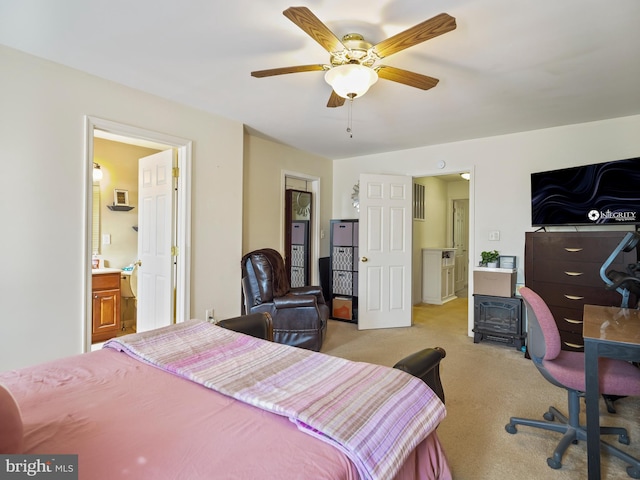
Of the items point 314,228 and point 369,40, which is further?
point 314,228

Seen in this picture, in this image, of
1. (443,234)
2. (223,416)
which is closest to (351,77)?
(223,416)

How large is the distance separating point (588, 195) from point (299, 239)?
3581mm

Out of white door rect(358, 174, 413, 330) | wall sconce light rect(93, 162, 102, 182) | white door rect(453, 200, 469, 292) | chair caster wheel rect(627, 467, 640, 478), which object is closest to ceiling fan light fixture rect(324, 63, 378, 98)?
chair caster wheel rect(627, 467, 640, 478)


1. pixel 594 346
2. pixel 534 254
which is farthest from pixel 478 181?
pixel 594 346

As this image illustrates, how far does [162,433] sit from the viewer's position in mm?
1023

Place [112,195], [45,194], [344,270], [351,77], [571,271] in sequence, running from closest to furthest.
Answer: [351,77] < [45,194] < [571,271] < [112,195] < [344,270]

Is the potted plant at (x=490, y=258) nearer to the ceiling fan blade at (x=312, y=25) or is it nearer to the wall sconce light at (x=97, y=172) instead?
the ceiling fan blade at (x=312, y=25)

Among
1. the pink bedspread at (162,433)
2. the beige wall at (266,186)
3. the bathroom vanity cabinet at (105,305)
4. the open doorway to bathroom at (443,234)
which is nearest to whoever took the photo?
the pink bedspread at (162,433)

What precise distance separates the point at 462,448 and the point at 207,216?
9.27 ft

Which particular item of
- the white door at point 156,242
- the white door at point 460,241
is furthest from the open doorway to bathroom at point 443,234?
the white door at point 156,242

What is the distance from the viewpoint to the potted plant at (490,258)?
4.07 meters

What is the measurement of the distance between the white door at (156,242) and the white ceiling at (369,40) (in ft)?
2.64

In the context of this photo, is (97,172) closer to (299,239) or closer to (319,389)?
(299,239)

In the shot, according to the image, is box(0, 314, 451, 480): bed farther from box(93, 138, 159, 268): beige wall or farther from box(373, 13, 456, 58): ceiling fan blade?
box(93, 138, 159, 268): beige wall
